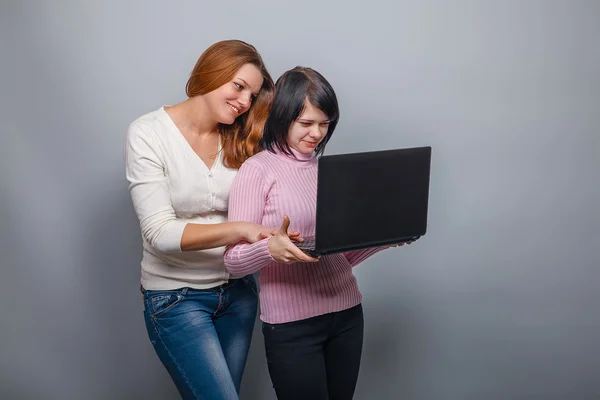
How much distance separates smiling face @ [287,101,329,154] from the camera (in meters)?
1.54

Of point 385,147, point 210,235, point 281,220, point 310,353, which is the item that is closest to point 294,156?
point 281,220

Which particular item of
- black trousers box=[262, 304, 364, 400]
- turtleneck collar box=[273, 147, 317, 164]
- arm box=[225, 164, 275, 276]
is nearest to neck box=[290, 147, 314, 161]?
turtleneck collar box=[273, 147, 317, 164]

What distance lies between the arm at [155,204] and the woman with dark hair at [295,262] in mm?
72

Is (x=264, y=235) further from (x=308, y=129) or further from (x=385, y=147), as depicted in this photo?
(x=385, y=147)

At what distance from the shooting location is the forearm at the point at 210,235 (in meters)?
1.47

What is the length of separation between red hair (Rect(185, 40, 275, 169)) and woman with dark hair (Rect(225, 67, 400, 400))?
0.08m

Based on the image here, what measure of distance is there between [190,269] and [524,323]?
1379 mm

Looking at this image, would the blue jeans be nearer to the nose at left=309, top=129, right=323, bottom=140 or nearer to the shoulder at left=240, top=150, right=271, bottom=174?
the shoulder at left=240, top=150, right=271, bottom=174

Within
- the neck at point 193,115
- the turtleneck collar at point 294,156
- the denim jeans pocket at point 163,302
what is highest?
the neck at point 193,115

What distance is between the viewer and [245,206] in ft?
4.94

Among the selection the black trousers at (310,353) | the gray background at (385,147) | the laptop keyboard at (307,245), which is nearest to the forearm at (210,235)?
the laptop keyboard at (307,245)

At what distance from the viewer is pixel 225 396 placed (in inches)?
62.4

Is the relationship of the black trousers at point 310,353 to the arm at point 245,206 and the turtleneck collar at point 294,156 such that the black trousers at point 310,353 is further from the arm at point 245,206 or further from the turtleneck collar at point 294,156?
the turtleneck collar at point 294,156

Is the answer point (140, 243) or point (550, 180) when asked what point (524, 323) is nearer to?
point (550, 180)
